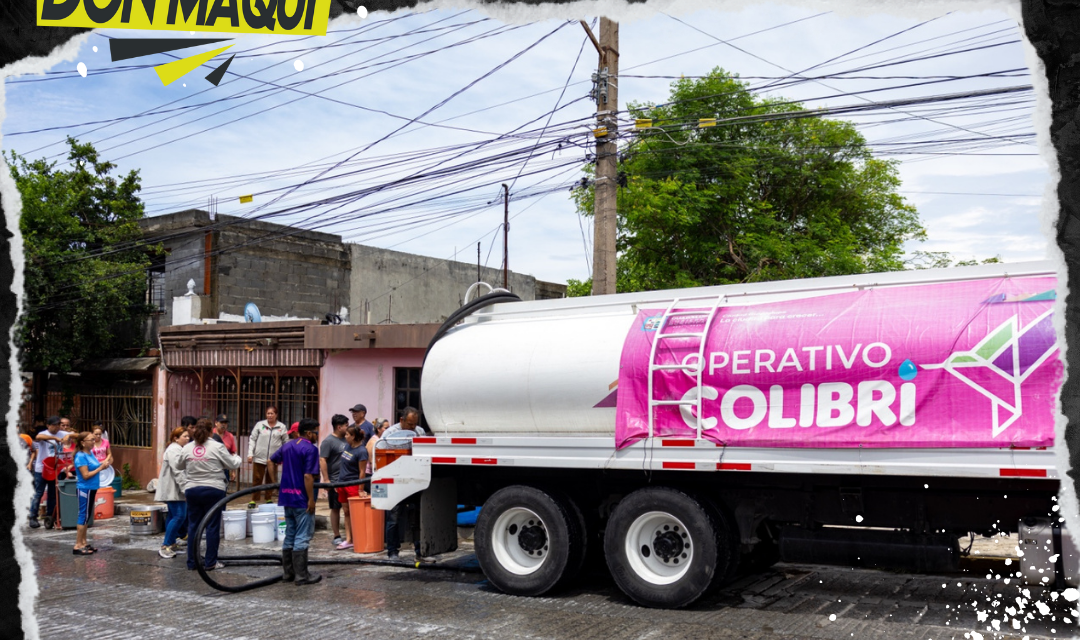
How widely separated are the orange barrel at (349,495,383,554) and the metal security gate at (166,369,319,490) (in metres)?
6.66

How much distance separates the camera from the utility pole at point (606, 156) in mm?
13156

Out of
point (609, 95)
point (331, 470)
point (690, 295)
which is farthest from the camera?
point (609, 95)

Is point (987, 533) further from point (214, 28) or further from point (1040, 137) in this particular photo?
point (214, 28)

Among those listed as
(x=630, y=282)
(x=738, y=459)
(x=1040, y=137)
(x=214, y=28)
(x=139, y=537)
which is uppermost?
(x=630, y=282)

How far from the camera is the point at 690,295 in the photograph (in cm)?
930

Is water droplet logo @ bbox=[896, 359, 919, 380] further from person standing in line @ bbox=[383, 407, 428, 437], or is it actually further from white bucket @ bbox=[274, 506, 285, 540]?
white bucket @ bbox=[274, 506, 285, 540]

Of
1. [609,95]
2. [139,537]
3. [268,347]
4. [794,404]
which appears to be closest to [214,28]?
[794,404]

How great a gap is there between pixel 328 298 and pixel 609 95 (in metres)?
15.2

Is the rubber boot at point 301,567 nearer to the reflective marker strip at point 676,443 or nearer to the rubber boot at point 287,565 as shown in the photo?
the rubber boot at point 287,565

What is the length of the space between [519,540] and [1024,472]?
4.85 metres

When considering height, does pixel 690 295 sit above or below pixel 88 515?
above

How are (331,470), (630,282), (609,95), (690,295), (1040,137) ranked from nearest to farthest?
(1040,137) < (690,295) < (331,470) < (609,95) < (630,282)

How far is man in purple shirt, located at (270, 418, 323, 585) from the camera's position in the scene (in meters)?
10.1

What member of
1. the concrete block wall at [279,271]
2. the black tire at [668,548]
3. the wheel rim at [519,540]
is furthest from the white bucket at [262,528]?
the concrete block wall at [279,271]
